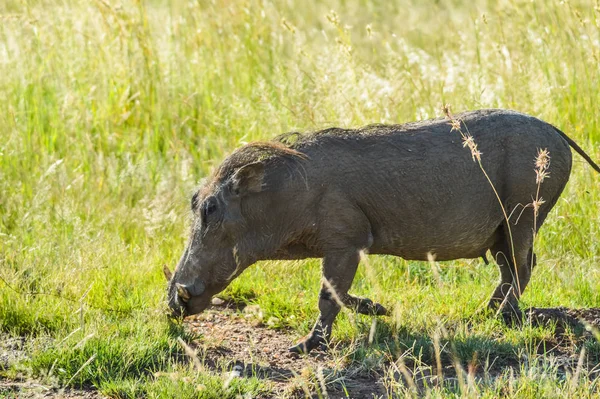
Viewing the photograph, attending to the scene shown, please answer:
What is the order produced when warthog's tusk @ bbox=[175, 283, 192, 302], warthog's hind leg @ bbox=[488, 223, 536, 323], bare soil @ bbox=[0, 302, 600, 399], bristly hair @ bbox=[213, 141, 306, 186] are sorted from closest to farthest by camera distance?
bare soil @ bbox=[0, 302, 600, 399], warthog's tusk @ bbox=[175, 283, 192, 302], bristly hair @ bbox=[213, 141, 306, 186], warthog's hind leg @ bbox=[488, 223, 536, 323]

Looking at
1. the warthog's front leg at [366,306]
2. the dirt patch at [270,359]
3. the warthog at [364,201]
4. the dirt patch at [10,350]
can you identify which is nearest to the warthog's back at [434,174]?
the warthog at [364,201]

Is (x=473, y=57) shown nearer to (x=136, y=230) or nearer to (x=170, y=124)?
(x=170, y=124)

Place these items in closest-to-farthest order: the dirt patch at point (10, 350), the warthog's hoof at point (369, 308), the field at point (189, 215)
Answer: the field at point (189, 215), the dirt patch at point (10, 350), the warthog's hoof at point (369, 308)

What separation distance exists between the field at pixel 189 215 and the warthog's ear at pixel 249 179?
0.52m

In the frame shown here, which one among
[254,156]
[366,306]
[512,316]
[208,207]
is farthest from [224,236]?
[512,316]

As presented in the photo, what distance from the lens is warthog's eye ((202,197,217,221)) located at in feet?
15.8

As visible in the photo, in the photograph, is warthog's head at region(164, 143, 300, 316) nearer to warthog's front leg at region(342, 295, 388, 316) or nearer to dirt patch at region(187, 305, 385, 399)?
dirt patch at region(187, 305, 385, 399)

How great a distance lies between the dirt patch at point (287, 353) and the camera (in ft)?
14.1

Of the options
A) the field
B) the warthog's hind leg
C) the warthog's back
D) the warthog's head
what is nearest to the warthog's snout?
the warthog's head

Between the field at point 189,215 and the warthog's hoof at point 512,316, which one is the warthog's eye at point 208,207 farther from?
the warthog's hoof at point 512,316

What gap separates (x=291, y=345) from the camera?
16.5 feet

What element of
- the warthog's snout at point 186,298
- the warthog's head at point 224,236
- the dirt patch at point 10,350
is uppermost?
the warthog's head at point 224,236

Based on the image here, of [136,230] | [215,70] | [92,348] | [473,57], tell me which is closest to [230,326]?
[92,348]

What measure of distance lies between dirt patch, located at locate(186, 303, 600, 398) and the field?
0.6 inches
